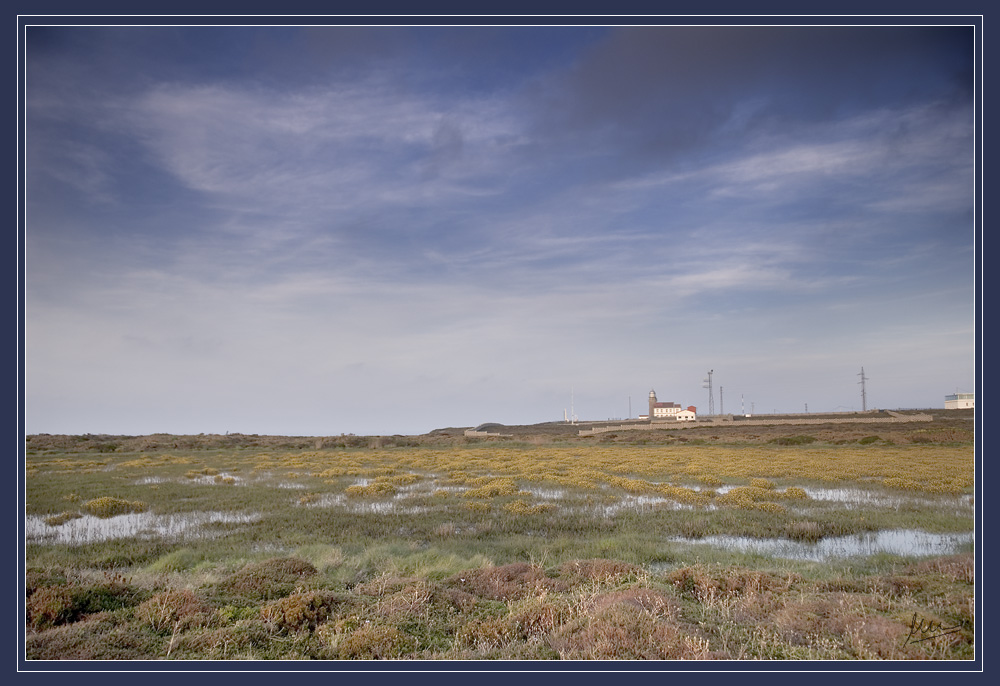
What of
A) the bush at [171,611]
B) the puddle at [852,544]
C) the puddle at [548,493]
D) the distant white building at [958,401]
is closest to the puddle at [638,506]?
the puddle at [548,493]

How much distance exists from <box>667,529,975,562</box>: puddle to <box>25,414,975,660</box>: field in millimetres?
64

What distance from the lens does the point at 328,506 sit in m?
14.9

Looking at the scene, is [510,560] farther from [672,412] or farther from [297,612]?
[672,412]

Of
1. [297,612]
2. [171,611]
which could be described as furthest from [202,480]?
[297,612]

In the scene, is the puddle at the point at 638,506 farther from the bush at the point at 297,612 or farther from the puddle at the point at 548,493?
the bush at the point at 297,612

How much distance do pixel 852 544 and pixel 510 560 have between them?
6.75 metres

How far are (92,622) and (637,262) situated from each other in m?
11.7

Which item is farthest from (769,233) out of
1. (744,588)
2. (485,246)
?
(744,588)

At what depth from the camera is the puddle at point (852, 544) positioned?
10.0 m

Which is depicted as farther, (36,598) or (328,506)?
(328,506)

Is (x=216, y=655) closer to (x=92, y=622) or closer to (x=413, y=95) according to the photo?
(x=92, y=622)

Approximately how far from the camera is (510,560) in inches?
392

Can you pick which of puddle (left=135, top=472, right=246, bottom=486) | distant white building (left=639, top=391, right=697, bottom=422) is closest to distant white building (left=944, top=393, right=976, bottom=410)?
distant white building (left=639, top=391, right=697, bottom=422)

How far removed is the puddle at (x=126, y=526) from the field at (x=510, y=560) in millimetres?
66
